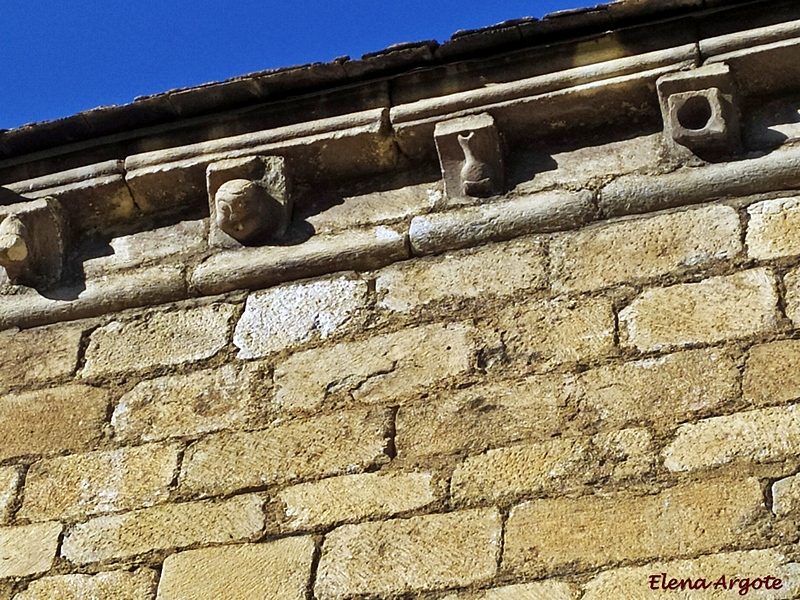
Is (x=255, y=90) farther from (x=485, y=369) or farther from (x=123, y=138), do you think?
(x=485, y=369)

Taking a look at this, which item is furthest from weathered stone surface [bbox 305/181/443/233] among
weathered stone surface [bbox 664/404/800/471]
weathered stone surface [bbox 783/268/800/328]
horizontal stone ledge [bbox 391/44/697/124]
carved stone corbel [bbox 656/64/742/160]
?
weathered stone surface [bbox 664/404/800/471]

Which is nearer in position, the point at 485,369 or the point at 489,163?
the point at 485,369

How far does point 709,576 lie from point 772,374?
0.58m

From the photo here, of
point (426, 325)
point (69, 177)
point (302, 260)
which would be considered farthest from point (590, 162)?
point (69, 177)

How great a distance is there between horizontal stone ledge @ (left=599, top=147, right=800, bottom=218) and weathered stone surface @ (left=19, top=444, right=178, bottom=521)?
1.41 metres

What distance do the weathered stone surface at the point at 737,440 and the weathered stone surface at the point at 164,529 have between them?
105 centimetres

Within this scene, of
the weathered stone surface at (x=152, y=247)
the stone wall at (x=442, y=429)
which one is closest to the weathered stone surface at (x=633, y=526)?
the stone wall at (x=442, y=429)

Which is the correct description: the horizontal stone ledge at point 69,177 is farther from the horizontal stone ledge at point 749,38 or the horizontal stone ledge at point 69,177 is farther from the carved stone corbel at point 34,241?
the horizontal stone ledge at point 749,38

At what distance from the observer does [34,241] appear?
423 cm

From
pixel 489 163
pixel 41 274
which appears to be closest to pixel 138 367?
pixel 41 274

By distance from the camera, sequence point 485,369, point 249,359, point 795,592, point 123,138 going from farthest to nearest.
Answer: point 123,138
point 249,359
point 485,369
point 795,592

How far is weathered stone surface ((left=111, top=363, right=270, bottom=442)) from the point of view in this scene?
360 cm

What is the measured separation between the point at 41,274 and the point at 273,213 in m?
0.78

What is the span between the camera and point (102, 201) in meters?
4.32
